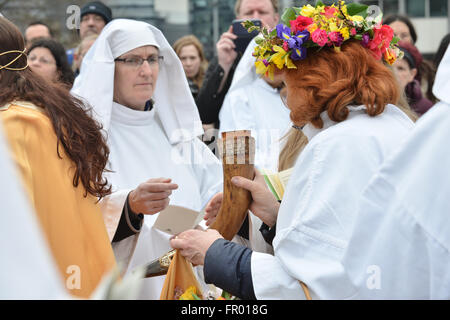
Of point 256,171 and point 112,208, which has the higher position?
point 256,171

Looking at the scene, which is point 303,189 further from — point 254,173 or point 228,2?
point 228,2

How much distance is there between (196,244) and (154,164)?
1413 millimetres

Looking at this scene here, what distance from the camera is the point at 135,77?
3.85 meters

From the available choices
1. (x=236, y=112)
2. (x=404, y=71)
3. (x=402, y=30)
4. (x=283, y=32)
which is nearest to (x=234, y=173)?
(x=283, y=32)

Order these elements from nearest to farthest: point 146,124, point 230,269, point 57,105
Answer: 1. point 230,269
2. point 57,105
3. point 146,124

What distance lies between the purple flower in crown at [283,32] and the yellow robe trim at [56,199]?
1.03 meters

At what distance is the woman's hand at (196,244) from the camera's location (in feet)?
8.34

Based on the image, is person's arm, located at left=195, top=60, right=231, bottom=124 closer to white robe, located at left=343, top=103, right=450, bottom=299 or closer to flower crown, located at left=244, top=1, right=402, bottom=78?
flower crown, located at left=244, top=1, right=402, bottom=78

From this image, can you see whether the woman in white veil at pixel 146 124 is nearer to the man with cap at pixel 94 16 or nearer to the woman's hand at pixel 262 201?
the woman's hand at pixel 262 201

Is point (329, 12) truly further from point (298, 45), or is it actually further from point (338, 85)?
point (338, 85)

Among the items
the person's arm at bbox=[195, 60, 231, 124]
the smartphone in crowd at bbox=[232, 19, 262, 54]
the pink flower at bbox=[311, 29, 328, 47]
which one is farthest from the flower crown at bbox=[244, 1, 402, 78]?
the person's arm at bbox=[195, 60, 231, 124]

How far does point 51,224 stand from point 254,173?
3.02 feet

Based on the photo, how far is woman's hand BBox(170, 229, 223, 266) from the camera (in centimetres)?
254
